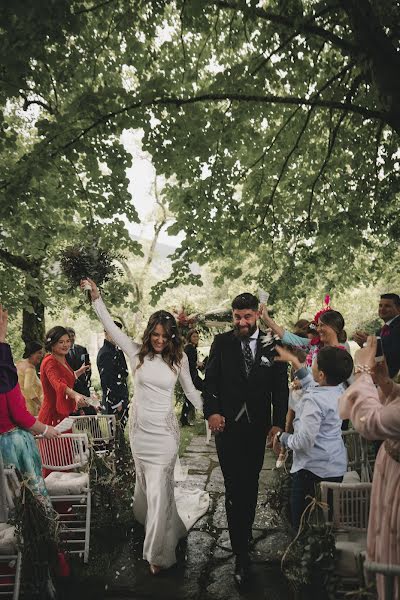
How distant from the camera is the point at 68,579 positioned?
12.5 ft

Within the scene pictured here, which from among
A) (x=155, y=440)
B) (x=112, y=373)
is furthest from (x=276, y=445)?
(x=112, y=373)

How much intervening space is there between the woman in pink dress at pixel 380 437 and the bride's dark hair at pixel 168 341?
2203 millimetres

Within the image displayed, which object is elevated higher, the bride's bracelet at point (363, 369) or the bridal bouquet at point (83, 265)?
the bridal bouquet at point (83, 265)

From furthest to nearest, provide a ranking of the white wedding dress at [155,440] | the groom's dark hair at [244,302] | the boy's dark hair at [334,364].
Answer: the white wedding dress at [155,440] < the groom's dark hair at [244,302] < the boy's dark hair at [334,364]

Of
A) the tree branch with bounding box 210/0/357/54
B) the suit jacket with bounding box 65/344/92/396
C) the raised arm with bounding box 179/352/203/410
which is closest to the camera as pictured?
the raised arm with bounding box 179/352/203/410

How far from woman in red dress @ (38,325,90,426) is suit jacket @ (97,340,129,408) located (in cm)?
226

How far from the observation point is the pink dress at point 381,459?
2.16 metres

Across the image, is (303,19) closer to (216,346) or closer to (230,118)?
(230,118)

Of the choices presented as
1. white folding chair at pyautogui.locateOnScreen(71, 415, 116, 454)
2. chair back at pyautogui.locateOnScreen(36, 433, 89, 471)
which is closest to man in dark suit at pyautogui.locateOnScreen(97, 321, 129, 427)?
white folding chair at pyautogui.locateOnScreen(71, 415, 116, 454)

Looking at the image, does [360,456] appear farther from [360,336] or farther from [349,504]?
[349,504]

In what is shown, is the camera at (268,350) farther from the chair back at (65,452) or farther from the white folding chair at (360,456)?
the chair back at (65,452)

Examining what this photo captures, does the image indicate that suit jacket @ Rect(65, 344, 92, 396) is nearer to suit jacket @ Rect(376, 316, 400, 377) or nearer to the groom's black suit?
the groom's black suit

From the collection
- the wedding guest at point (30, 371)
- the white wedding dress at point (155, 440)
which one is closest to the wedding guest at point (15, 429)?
the white wedding dress at point (155, 440)

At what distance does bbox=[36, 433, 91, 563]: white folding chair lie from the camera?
13.8ft
